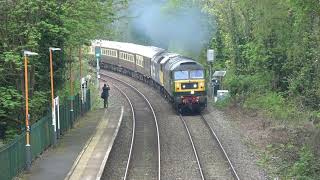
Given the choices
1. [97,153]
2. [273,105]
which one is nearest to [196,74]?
[273,105]

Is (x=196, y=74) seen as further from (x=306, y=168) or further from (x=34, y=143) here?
(x=306, y=168)

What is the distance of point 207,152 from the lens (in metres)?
24.0

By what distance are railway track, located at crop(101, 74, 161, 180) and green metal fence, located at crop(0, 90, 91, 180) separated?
3.42 metres

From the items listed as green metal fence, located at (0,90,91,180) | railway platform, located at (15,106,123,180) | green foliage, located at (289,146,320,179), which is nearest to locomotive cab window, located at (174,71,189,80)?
railway platform, located at (15,106,123,180)

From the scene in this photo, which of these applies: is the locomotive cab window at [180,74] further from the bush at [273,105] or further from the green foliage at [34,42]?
the green foliage at [34,42]

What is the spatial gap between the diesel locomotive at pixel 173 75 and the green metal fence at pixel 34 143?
6.28 meters

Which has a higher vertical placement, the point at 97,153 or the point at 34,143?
the point at 34,143

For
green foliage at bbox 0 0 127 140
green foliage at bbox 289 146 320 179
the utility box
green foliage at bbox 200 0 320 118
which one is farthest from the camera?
the utility box

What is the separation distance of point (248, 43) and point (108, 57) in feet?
96.4

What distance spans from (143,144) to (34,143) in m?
5.99

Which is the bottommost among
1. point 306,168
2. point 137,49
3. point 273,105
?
point 306,168

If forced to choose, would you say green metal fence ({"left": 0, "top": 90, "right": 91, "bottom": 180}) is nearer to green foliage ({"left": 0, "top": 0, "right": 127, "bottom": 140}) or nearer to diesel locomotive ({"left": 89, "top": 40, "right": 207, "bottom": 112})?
green foliage ({"left": 0, "top": 0, "right": 127, "bottom": 140})

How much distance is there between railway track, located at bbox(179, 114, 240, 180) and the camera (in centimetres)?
2044

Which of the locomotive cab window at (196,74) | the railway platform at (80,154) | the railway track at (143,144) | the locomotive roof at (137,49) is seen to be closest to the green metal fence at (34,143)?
the railway platform at (80,154)
